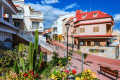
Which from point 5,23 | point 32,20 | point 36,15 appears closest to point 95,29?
point 36,15

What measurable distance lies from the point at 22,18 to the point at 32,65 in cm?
1596

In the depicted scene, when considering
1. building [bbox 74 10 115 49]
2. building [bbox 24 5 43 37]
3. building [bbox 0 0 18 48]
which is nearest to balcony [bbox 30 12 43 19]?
building [bbox 24 5 43 37]

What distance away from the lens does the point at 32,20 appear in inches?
754

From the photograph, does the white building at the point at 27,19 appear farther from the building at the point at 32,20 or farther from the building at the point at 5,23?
the building at the point at 5,23

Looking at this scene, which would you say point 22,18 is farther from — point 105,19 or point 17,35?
point 105,19

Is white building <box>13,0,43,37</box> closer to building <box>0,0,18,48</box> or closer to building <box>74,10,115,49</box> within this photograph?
building <box>0,0,18,48</box>

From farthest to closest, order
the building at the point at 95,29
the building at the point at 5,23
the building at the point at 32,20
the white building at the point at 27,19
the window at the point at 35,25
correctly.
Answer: the window at the point at 35,25
the building at the point at 95,29
the building at the point at 32,20
the white building at the point at 27,19
the building at the point at 5,23

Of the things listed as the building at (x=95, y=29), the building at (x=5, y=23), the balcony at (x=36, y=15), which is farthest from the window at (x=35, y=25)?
the building at (x=95, y=29)

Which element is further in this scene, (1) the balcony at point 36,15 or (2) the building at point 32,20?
(1) the balcony at point 36,15

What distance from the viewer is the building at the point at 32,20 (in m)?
18.8

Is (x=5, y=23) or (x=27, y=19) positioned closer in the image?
(x=5, y=23)

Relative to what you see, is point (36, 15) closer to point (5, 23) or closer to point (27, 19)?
point (27, 19)

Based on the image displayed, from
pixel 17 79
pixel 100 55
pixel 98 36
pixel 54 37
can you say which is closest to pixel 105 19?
pixel 98 36

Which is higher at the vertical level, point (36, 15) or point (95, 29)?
point (36, 15)
